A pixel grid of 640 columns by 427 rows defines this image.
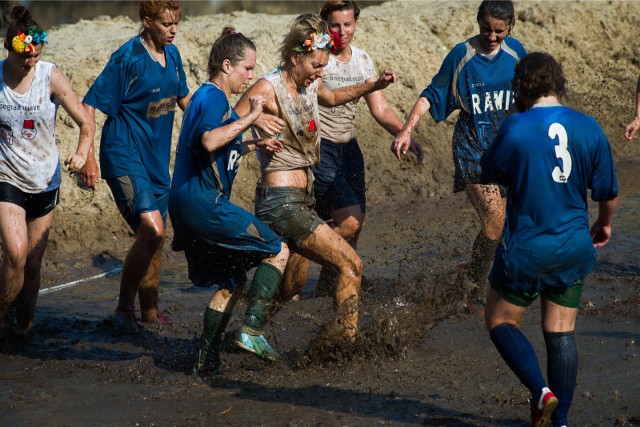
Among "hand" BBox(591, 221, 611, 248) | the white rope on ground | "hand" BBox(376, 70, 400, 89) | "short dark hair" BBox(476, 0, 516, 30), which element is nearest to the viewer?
"hand" BBox(591, 221, 611, 248)

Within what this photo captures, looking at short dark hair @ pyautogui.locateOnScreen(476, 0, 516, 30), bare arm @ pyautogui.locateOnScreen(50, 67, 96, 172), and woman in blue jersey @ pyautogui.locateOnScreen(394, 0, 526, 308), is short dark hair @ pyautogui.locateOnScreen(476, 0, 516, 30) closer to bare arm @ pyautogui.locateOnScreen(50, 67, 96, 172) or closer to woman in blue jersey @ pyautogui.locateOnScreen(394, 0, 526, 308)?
woman in blue jersey @ pyautogui.locateOnScreen(394, 0, 526, 308)

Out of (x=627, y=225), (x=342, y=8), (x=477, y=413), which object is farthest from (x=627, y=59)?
(x=477, y=413)

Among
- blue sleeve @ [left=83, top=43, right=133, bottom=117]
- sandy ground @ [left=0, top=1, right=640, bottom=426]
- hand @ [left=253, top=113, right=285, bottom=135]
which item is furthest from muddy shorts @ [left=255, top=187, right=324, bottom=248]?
blue sleeve @ [left=83, top=43, right=133, bottom=117]

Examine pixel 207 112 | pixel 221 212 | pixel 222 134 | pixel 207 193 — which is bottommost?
pixel 221 212

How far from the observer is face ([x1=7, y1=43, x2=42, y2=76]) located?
5934mm

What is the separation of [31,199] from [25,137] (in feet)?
1.29

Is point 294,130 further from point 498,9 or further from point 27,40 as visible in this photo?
point 498,9

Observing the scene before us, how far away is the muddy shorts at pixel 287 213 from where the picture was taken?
5.68 m

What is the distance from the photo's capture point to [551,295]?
15.0ft

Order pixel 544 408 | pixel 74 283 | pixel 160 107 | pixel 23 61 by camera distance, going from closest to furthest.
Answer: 1. pixel 544 408
2. pixel 23 61
3. pixel 160 107
4. pixel 74 283

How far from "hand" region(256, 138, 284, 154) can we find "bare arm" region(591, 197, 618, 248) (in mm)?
1814

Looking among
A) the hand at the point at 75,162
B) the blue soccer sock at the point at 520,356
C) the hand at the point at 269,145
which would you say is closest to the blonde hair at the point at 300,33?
the hand at the point at 269,145

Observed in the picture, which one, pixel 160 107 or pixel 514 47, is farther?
pixel 514 47

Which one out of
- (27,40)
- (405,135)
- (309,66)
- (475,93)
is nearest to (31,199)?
(27,40)
